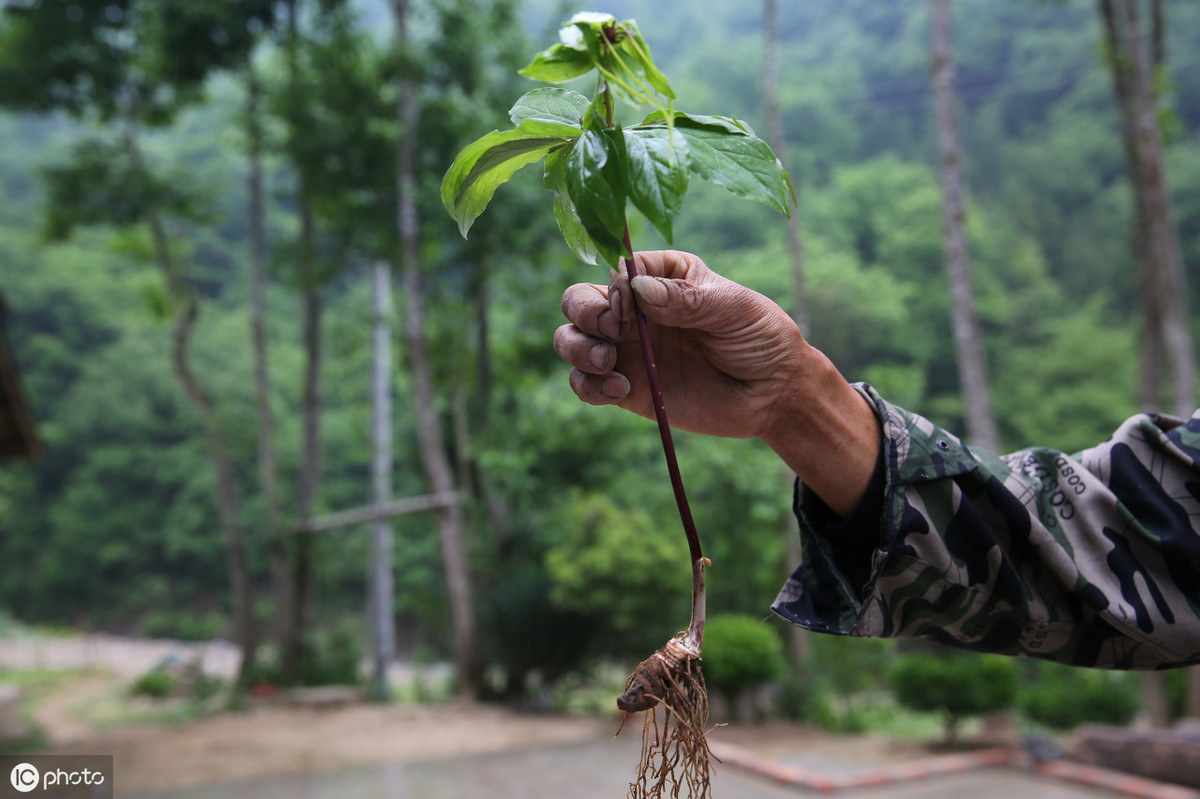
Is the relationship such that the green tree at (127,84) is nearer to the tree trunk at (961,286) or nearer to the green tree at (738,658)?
the green tree at (738,658)

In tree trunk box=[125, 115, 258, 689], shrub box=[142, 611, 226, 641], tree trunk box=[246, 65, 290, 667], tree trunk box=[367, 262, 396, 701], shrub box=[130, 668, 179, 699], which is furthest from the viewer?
shrub box=[142, 611, 226, 641]

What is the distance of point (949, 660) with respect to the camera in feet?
21.2

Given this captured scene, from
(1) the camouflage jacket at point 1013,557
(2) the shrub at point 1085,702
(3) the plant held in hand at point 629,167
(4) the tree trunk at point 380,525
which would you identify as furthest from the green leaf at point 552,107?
(4) the tree trunk at point 380,525

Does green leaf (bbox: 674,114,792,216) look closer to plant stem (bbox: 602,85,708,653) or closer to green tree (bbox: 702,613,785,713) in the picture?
plant stem (bbox: 602,85,708,653)

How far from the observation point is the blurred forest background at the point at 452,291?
30.1 feet

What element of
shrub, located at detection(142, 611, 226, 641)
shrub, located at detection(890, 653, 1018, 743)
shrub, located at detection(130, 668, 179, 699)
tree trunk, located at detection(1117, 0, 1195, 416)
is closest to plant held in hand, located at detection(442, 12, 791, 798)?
tree trunk, located at detection(1117, 0, 1195, 416)

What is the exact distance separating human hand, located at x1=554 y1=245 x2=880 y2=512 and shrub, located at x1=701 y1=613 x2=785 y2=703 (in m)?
6.21

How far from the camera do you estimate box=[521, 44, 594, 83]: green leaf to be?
0.86 metres

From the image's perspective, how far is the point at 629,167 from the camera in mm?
820

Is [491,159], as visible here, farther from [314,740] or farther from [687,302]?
[314,740]

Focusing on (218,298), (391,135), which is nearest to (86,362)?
(218,298)

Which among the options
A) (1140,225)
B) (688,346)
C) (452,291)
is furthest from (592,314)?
(452,291)

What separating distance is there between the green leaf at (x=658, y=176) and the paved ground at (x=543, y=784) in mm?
5144

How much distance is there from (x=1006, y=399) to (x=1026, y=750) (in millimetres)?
11950
